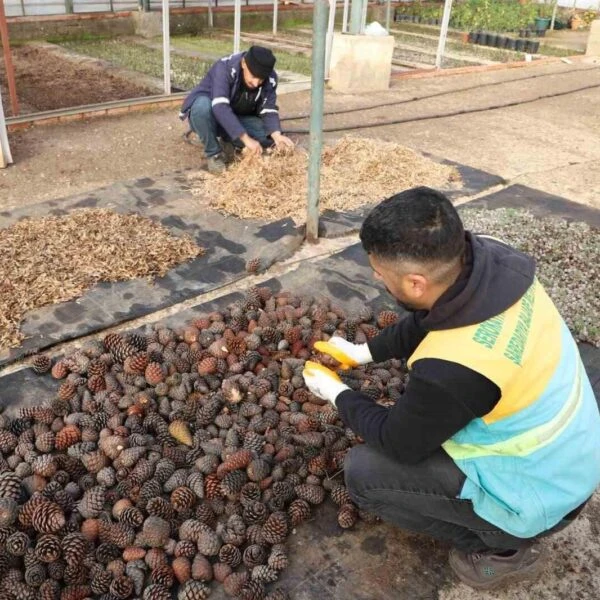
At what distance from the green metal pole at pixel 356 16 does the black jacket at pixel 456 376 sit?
724cm

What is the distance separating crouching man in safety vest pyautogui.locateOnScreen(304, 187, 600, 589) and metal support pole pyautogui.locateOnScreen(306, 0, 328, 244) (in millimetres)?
2059

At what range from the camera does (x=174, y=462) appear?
2375 mm

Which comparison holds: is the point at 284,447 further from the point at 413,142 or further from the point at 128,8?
the point at 128,8

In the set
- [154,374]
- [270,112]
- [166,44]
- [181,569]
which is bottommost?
[181,569]

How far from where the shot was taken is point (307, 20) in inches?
579

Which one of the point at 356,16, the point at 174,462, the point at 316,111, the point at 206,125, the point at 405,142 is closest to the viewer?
the point at 174,462

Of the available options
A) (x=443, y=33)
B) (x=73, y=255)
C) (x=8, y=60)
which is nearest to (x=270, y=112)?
(x=73, y=255)

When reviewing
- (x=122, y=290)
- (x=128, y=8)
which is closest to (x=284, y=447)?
(x=122, y=290)

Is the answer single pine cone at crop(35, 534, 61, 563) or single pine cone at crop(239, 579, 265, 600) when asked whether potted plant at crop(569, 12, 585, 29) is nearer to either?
single pine cone at crop(239, 579, 265, 600)

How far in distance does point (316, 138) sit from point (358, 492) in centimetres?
241

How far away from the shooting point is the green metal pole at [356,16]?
807cm

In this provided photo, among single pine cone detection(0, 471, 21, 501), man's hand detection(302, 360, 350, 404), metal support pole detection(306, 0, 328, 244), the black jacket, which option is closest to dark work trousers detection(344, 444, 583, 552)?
the black jacket

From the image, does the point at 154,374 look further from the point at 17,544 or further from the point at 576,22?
the point at 576,22

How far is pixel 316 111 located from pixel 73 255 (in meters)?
1.70
